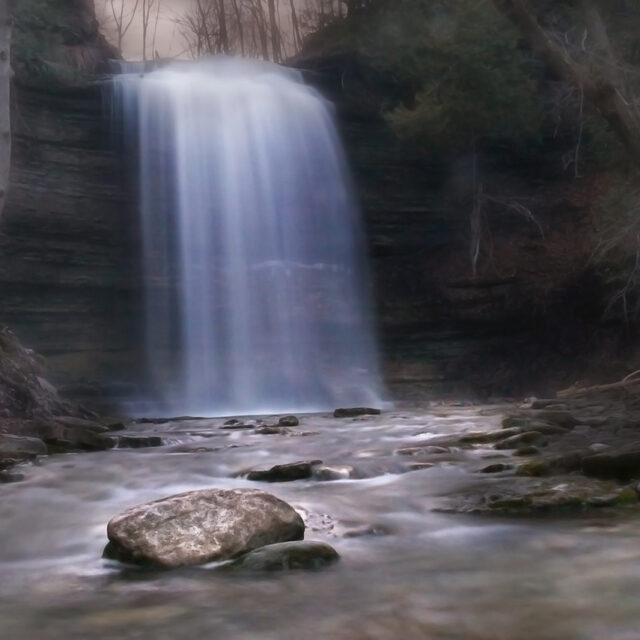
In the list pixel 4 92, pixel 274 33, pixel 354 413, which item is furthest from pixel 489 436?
pixel 274 33

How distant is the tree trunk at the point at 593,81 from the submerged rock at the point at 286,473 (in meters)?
4.63

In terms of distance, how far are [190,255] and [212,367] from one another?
123 inches

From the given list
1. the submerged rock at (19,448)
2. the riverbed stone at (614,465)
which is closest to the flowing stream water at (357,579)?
the riverbed stone at (614,465)

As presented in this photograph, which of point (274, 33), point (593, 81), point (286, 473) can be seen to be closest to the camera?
point (286, 473)

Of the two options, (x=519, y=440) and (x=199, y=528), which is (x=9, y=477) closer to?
(x=199, y=528)

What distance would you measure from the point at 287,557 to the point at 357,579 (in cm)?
35

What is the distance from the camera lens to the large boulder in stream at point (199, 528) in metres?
3.46

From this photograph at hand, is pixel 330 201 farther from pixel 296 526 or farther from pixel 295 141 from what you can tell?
pixel 296 526

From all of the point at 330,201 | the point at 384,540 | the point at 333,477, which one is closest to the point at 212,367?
the point at 330,201

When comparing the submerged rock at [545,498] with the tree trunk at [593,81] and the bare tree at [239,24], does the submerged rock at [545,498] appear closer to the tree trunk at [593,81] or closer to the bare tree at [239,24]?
the tree trunk at [593,81]

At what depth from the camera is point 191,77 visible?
22.5 m

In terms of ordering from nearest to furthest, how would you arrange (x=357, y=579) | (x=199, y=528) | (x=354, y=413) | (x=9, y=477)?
(x=357, y=579), (x=199, y=528), (x=9, y=477), (x=354, y=413)

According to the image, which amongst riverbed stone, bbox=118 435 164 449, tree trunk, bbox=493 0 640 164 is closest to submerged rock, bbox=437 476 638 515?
tree trunk, bbox=493 0 640 164

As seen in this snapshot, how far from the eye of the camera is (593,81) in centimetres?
766
